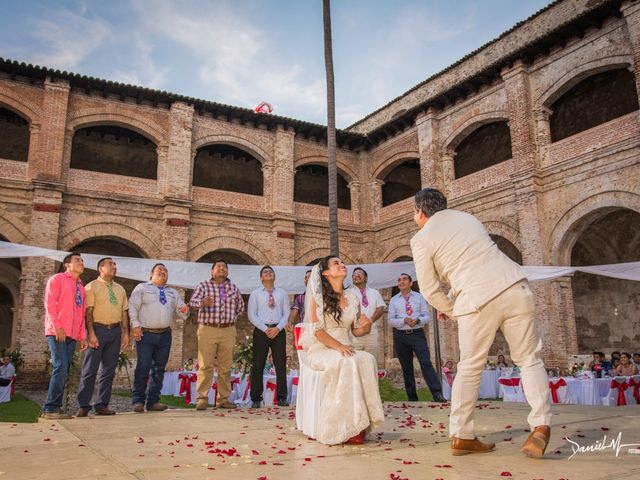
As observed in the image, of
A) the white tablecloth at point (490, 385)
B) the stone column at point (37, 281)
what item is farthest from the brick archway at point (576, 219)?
the stone column at point (37, 281)

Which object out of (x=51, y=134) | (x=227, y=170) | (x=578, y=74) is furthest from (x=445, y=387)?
(x=51, y=134)

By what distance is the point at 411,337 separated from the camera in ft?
23.9

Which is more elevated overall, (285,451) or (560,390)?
(285,451)

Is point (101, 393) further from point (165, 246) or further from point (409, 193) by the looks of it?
point (409, 193)

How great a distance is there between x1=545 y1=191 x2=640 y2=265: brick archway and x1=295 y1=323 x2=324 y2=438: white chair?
429 inches

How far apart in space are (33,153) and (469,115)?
1287cm

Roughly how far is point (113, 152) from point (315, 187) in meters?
7.63

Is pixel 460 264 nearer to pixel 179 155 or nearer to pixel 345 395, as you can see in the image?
pixel 345 395

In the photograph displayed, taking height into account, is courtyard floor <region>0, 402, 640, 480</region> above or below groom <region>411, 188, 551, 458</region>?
below

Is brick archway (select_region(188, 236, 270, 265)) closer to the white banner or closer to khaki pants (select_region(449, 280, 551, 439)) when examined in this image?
the white banner

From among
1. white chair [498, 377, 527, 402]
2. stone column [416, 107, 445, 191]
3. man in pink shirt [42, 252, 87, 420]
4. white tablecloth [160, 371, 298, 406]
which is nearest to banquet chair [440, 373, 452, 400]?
white chair [498, 377, 527, 402]

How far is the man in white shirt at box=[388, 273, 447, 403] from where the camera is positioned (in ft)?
23.5

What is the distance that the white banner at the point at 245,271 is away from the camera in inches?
355

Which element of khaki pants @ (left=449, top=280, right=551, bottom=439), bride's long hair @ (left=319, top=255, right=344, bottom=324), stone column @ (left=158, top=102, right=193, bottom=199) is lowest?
khaki pants @ (left=449, top=280, right=551, bottom=439)
